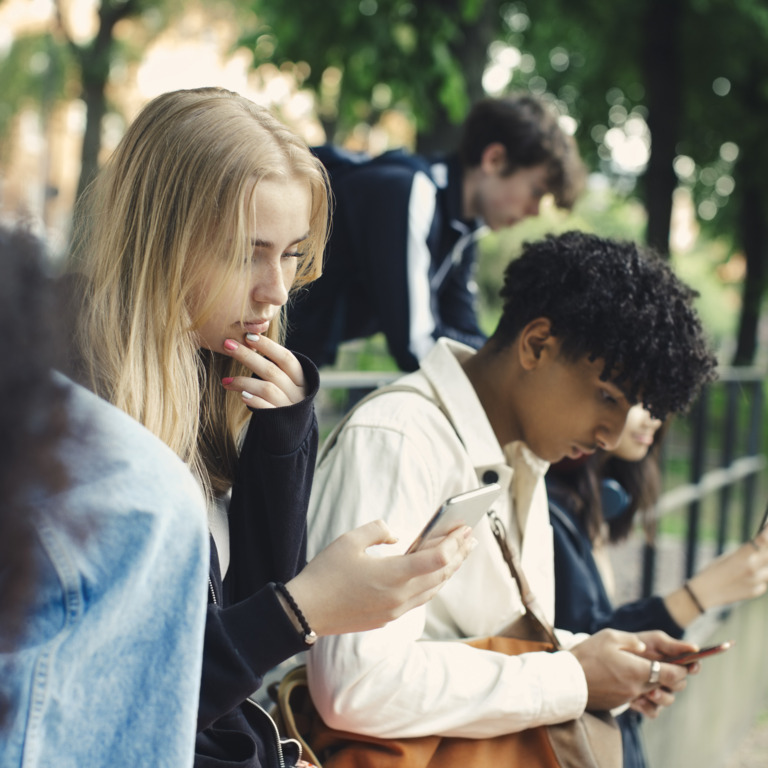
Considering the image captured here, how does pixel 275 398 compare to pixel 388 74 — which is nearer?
pixel 275 398

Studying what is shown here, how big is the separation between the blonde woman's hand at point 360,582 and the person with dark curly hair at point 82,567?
0.32 meters

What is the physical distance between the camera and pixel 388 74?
5.73m

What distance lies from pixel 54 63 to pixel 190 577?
63.4ft

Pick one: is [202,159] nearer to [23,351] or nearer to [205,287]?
[205,287]

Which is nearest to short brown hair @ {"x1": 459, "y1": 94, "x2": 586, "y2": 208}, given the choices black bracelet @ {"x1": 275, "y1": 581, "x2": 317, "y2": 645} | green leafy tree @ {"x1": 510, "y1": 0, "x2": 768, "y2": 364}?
black bracelet @ {"x1": 275, "y1": 581, "x2": 317, "y2": 645}

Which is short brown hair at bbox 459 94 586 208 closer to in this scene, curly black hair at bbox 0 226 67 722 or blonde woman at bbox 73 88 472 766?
blonde woman at bbox 73 88 472 766

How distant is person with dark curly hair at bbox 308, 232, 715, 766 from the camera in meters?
1.74

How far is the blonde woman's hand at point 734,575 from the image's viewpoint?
2508mm

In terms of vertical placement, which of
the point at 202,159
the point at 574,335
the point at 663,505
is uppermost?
the point at 202,159

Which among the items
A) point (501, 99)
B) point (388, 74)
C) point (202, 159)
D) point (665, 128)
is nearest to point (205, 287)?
point (202, 159)

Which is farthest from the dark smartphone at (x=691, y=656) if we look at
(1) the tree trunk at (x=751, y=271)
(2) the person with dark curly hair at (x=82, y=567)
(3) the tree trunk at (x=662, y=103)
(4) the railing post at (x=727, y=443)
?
(1) the tree trunk at (x=751, y=271)

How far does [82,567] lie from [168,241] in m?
0.74

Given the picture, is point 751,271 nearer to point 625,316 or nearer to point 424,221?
point 424,221

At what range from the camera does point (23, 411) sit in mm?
789
